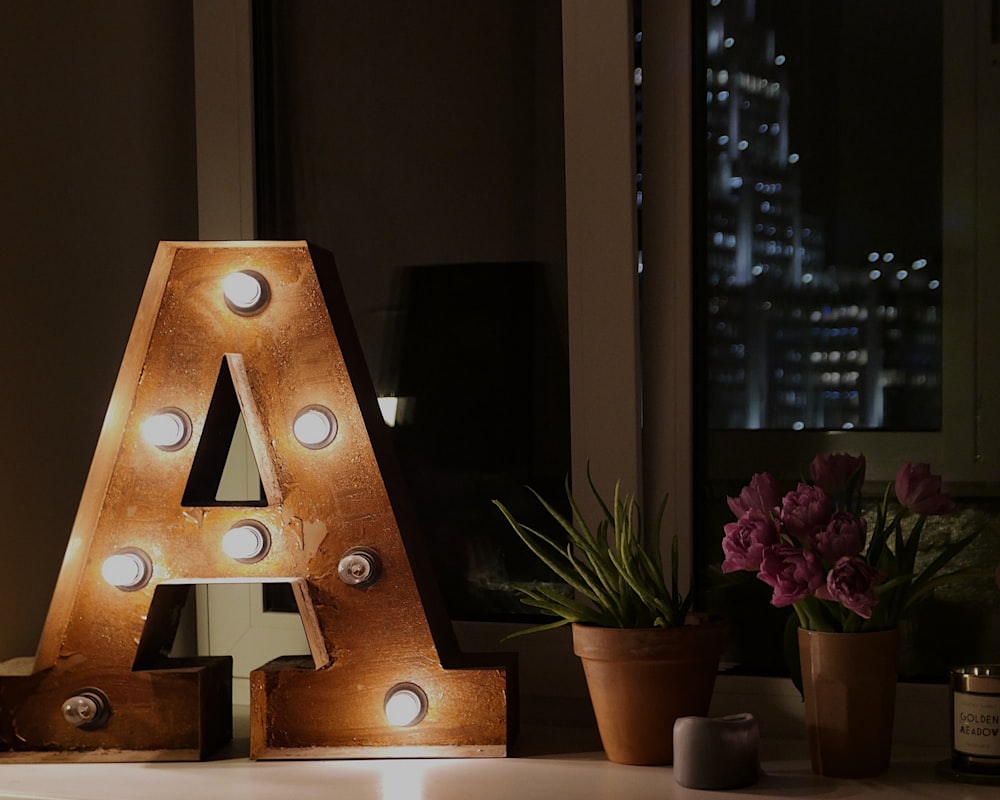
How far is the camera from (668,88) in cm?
153

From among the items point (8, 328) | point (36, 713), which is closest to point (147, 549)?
point (36, 713)

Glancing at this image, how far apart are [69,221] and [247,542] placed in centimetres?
56

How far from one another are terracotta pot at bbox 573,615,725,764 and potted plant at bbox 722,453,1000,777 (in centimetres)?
11

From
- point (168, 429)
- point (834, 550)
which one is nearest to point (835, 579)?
point (834, 550)

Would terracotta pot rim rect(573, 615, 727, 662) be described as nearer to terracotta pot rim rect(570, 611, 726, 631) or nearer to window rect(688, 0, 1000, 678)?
terracotta pot rim rect(570, 611, 726, 631)

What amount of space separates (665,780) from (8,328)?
0.99 meters

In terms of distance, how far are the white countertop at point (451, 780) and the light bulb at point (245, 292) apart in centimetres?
52

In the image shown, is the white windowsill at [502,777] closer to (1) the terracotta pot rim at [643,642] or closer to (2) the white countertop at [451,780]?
(2) the white countertop at [451,780]

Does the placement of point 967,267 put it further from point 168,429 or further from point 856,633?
point 168,429

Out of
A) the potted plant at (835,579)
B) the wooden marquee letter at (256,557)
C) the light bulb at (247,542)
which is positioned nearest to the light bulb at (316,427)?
the wooden marquee letter at (256,557)

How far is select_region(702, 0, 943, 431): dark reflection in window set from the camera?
1.43 metres

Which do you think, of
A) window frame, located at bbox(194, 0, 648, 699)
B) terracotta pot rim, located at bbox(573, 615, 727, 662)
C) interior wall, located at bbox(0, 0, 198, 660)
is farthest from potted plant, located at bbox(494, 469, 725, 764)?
interior wall, located at bbox(0, 0, 198, 660)

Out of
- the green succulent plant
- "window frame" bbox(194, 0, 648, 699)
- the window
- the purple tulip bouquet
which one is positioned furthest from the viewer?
"window frame" bbox(194, 0, 648, 699)

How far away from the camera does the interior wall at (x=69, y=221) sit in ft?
5.13
